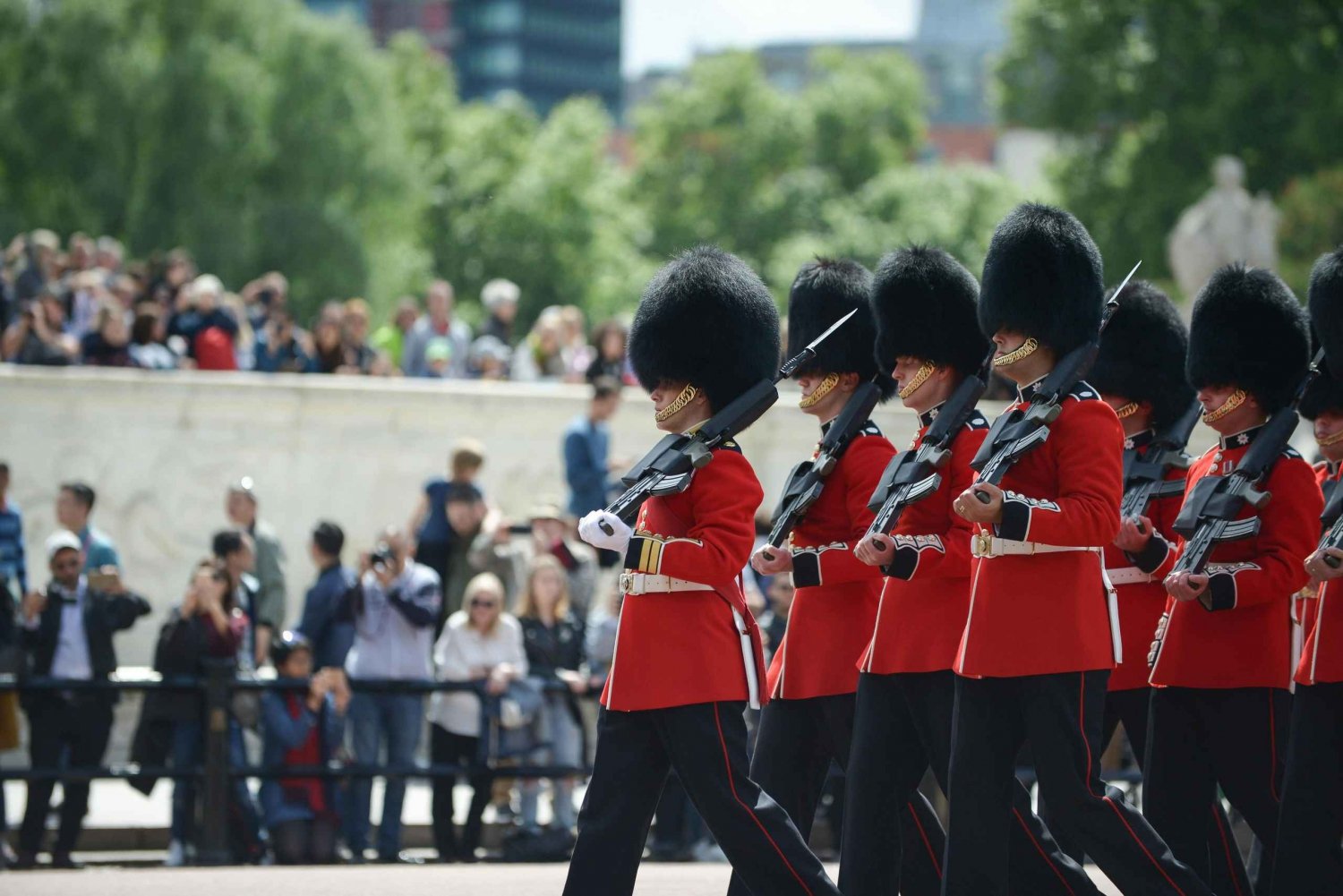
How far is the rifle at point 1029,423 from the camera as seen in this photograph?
5828mm

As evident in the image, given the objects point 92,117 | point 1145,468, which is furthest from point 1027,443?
point 92,117

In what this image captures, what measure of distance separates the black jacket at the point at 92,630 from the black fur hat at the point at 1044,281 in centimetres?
496

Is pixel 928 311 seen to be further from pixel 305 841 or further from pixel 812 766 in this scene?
pixel 305 841

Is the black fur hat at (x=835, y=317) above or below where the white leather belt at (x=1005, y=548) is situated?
above

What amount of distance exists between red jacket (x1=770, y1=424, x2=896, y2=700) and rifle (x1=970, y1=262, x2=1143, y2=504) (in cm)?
50

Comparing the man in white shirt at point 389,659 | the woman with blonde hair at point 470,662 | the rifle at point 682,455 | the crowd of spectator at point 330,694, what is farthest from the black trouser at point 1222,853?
the man in white shirt at point 389,659

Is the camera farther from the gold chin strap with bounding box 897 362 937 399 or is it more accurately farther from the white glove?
the white glove

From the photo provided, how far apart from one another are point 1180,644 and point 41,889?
3.72 m

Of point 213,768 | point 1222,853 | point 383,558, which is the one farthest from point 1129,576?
point 383,558

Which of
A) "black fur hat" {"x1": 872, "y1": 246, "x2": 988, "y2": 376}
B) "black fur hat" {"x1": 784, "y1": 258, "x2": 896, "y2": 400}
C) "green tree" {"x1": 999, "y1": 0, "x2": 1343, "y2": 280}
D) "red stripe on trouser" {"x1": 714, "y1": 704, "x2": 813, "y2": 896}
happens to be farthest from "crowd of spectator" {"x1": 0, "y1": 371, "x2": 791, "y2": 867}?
"green tree" {"x1": 999, "y1": 0, "x2": 1343, "y2": 280}

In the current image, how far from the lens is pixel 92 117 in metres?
36.8

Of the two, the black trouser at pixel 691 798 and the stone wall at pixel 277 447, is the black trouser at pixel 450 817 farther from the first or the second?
the stone wall at pixel 277 447

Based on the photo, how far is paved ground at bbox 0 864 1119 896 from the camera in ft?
24.2

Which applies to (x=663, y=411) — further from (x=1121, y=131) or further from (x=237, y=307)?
(x=1121, y=131)
